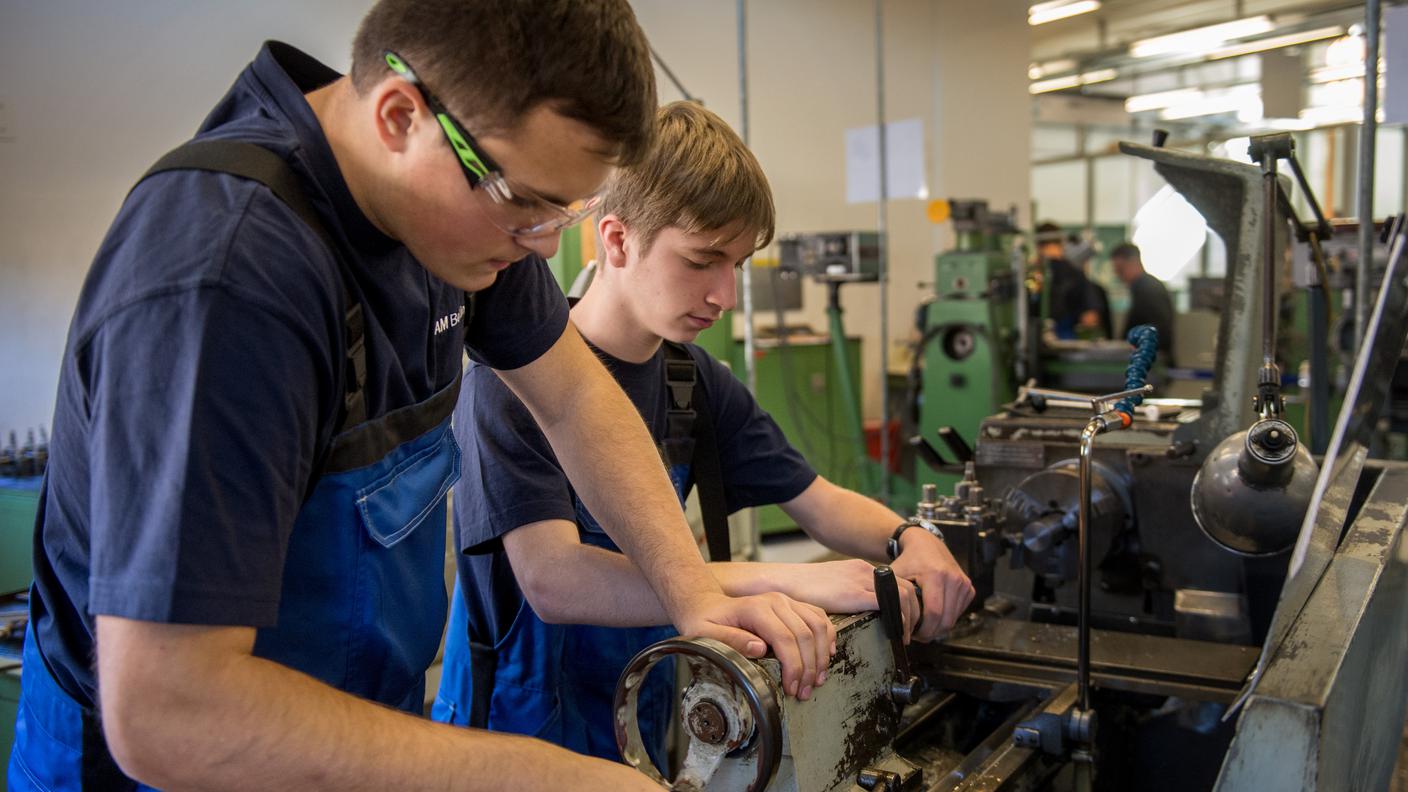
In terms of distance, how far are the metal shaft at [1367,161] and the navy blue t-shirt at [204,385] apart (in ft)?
7.37

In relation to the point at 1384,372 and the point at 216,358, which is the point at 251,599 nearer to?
the point at 216,358

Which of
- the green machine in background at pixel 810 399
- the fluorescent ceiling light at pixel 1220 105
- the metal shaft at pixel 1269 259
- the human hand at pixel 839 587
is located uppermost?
the fluorescent ceiling light at pixel 1220 105

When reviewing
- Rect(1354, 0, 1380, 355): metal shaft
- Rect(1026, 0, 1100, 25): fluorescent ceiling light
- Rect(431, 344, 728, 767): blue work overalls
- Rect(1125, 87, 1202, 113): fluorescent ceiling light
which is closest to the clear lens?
Rect(431, 344, 728, 767): blue work overalls

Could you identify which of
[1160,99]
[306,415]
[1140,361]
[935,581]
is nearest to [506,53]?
[306,415]

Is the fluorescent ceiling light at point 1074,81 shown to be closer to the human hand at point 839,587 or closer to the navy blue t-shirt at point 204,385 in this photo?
the human hand at point 839,587

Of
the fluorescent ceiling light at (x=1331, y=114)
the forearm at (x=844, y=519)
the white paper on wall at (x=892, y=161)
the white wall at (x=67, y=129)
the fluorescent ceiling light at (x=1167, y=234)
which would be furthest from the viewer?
the fluorescent ceiling light at (x=1331, y=114)

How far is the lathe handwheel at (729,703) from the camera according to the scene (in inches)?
33.6

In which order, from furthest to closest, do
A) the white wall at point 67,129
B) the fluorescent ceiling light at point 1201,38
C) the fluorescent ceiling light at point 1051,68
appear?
the fluorescent ceiling light at point 1051,68 → the fluorescent ceiling light at point 1201,38 → the white wall at point 67,129

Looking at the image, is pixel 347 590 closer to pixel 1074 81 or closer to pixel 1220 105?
pixel 1074 81

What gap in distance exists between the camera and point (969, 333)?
4754mm

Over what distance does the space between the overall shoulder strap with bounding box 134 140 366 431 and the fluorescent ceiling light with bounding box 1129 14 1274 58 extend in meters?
8.41

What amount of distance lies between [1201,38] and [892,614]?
8.74 metres

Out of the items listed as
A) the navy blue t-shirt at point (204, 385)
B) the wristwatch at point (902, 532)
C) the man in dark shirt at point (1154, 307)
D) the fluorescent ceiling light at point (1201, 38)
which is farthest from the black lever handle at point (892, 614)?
the fluorescent ceiling light at point (1201, 38)

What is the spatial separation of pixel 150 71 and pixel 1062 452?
3.00m
